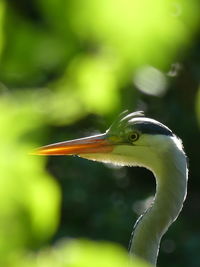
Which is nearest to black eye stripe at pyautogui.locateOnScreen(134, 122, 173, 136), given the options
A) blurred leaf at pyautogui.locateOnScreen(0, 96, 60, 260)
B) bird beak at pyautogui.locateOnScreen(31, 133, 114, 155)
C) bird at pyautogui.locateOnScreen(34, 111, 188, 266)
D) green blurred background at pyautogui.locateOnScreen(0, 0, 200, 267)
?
bird at pyautogui.locateOnScreen(34, 111, 188, 266)

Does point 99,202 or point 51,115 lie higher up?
point 51,115

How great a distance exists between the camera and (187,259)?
5219 millimetres

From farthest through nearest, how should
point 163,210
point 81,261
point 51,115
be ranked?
point 163,210 → point 51,115 → point 81,261

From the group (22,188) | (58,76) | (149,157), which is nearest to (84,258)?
(22,188)

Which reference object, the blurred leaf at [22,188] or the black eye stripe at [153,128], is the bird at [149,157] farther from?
the blurred leaf at [22,188]

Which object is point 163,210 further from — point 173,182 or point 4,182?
point 4,182

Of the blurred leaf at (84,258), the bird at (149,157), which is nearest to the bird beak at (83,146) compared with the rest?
the bird at (149,157)

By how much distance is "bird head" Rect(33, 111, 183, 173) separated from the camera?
105 inches

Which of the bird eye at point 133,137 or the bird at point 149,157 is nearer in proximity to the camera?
the bird at point 149,157

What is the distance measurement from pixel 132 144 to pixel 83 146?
0.62 ft

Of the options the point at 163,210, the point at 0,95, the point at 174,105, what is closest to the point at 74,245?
the point at 0,95

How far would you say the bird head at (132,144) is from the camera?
2664 mm

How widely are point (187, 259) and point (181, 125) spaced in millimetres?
1001

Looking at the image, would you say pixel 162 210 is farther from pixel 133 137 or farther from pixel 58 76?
pixel 58 76
